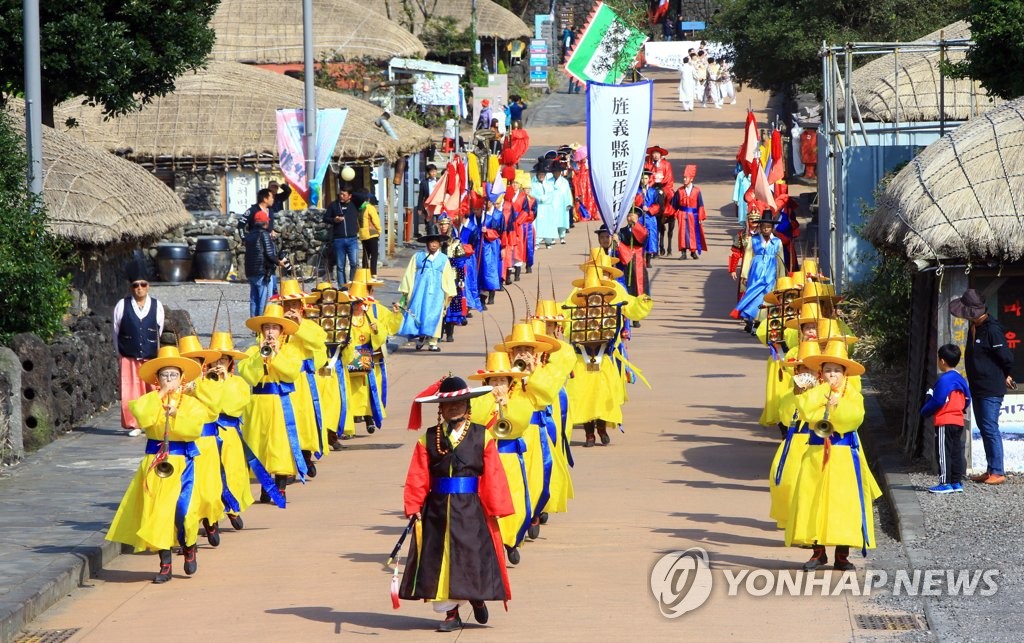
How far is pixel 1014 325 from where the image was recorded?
→ 1252 cm

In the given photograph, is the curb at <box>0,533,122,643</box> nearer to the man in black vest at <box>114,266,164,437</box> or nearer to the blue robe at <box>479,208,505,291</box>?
the man in black vest at <box>114,266,164,437</box>

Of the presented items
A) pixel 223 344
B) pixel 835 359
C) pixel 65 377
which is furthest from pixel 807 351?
pixel 65 377

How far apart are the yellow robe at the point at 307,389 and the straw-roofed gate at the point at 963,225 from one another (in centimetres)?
459

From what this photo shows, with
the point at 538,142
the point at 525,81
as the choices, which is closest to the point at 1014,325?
the point at 538,142

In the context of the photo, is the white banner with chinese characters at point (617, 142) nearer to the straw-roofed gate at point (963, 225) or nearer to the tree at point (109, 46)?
the tree at point (109, 46)

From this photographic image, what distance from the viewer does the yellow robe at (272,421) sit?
11969mm

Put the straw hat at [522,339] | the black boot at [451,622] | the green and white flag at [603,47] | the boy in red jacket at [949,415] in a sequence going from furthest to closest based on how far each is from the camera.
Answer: the green and white flag at [603,47], the boy in red jacket at [949,415], the straw hat at [522,339], the black boot at [451,622]

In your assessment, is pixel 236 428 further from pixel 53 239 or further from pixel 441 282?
pixel 441 282

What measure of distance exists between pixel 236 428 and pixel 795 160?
2896cm

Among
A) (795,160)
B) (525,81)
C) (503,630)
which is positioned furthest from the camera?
(525,81)

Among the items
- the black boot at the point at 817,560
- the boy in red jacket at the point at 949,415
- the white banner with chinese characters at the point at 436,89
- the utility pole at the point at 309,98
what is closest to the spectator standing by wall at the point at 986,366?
the boy in red jacket at the point at 949,415

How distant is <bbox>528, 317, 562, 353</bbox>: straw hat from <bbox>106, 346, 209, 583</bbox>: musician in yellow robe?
2485 mm

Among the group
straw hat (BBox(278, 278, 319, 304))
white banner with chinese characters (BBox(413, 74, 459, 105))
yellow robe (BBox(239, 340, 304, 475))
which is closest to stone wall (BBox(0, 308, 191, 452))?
yellow robe (BBox(239, 340, 304, 475))

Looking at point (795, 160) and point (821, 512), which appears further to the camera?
point (795, 160)
